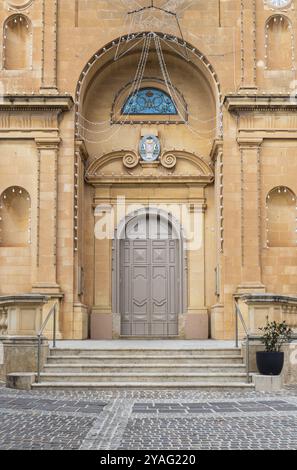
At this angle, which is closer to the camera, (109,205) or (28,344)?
(28,344)

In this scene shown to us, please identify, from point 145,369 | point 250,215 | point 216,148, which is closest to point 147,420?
point 145,369

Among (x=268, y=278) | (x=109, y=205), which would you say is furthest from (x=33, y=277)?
(x=268, y=278)

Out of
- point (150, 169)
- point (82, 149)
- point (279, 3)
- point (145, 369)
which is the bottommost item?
point (145, 369)

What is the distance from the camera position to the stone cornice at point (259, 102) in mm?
17250

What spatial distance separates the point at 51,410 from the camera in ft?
31.5

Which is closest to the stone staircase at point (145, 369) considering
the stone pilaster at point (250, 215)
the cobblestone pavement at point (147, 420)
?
the cobblestone pavement at point (147, 420)

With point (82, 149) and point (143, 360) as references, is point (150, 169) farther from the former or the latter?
point (143, 360)

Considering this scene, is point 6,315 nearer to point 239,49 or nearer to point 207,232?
point 207,232

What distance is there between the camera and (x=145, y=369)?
40.8 ft

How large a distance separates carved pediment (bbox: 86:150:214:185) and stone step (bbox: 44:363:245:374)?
23.7 ft

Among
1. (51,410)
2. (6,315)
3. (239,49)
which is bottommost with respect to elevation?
(51,410)

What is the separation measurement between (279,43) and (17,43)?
669cm
